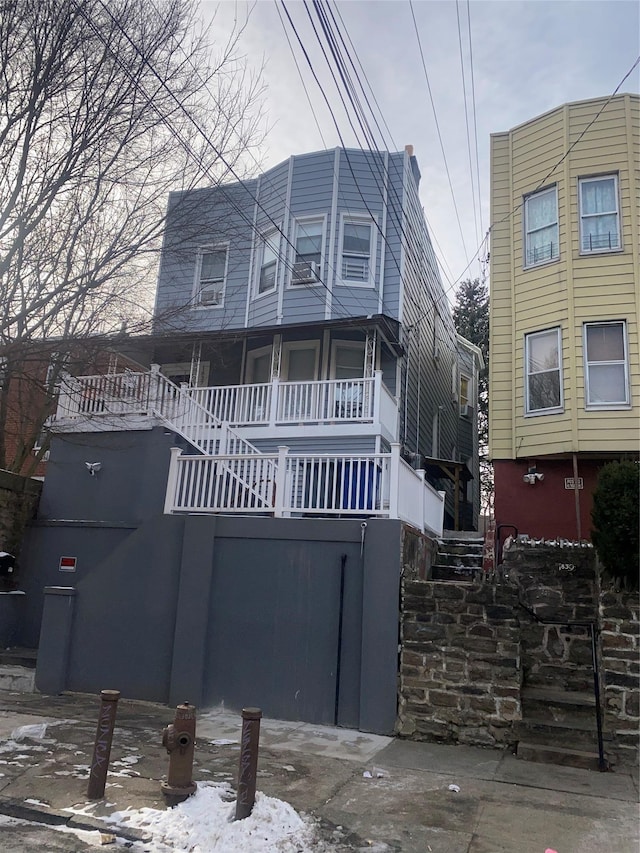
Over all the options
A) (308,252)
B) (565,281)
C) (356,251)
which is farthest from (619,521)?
(308,252)

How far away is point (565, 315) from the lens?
11000mm

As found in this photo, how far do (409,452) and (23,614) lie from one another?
814 cm

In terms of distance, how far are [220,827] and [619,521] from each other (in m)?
4.59

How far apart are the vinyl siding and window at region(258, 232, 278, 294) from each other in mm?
4898

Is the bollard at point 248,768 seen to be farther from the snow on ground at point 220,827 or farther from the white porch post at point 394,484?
the white porch post at point 394,484

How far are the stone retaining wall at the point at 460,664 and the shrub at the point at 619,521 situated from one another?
1262 mm

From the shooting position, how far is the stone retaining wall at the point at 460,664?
6.93m

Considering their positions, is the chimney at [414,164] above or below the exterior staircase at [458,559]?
above

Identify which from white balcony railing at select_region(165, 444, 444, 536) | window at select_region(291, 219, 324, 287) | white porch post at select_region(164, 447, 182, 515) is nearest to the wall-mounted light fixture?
white balcony railing at select_region(165, 444, 444, 536)

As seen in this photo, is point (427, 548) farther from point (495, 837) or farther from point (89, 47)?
point (89, 47)

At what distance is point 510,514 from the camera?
10.9m

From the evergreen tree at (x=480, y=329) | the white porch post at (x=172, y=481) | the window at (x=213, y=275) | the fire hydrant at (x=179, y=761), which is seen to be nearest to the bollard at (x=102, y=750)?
the fire hydrant at (x=179, y=761)

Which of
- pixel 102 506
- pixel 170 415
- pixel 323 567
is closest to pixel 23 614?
pixel 102 506

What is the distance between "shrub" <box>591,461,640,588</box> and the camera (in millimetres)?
6223
